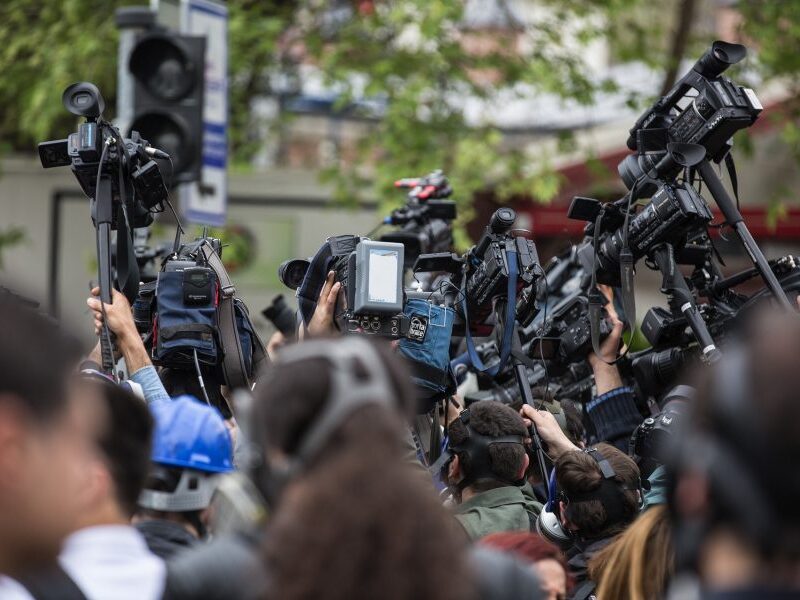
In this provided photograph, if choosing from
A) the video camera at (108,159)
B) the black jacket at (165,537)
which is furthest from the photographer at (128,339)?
the black jacket at (165,537)

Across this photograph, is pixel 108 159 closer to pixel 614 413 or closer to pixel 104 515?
pixel 614 413

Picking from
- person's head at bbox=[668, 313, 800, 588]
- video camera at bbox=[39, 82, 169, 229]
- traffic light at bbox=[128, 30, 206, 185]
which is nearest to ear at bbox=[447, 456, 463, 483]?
video camera at bbox=[39, 82, 169, 229]

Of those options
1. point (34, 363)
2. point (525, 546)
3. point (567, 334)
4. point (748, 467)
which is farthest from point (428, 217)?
point (748, 467)

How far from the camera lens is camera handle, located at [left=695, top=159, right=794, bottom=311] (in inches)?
182

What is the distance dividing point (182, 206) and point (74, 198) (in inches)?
264

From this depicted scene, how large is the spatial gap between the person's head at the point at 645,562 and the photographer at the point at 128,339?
1655mm

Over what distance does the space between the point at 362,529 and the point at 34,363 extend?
2.10ft

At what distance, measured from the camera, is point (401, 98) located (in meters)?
12.2

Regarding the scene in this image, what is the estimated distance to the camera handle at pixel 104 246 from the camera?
4551 millimetres

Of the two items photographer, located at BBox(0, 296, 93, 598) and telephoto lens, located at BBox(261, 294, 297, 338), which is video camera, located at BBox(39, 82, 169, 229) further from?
photographer, located at BBox(0, 296, 93, 598)

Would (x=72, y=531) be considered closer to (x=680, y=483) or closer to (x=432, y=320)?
(x=680, y=483)

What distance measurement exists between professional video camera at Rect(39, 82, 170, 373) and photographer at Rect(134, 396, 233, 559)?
2.09 metres

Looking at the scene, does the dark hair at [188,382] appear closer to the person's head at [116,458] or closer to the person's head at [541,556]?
the person's head at [541,556]

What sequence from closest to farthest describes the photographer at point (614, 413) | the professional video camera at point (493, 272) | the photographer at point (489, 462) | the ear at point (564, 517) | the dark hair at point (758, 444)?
the dark hair at point (758, 444)
the ear at point (564, 517)
the photographer at point (489, 462)
the professional video camera at point (493, 272)
the photographer at point (614, 413)
